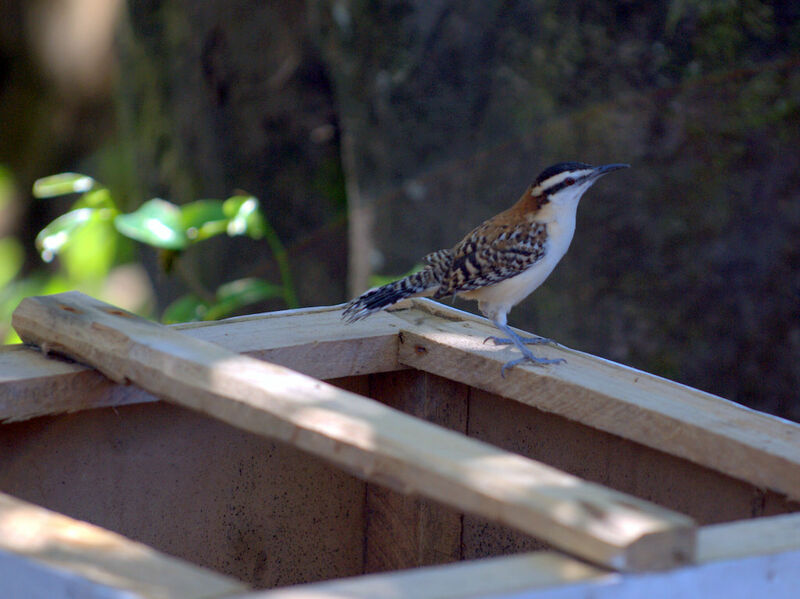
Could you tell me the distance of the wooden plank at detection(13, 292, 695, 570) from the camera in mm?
1284

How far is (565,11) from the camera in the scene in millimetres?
4406

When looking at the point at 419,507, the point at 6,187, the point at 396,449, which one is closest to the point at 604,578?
the point at 396,449

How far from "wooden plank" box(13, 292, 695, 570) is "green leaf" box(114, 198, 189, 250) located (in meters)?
2.25

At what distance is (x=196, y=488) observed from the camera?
2.41m

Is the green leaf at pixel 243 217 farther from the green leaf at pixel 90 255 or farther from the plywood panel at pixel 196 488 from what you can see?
the green leaf at pixel 90 255

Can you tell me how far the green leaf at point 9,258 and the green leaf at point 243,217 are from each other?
13.9 ft

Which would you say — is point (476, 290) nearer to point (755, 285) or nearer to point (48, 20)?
point (755, 285)

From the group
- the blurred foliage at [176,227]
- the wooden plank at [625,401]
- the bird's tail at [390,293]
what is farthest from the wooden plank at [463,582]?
the blurred foliage at [176,227]

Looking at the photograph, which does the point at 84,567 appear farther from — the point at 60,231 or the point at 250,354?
the point at 60,231

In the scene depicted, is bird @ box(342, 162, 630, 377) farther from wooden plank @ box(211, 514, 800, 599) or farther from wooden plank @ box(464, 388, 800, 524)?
wooden plank @ box(211, 514, 800, 599)

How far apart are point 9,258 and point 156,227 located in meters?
5.05

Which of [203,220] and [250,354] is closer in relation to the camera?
[250,354]

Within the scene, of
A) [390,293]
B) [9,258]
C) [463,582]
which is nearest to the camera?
[463,582]

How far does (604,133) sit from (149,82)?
3.64 m
